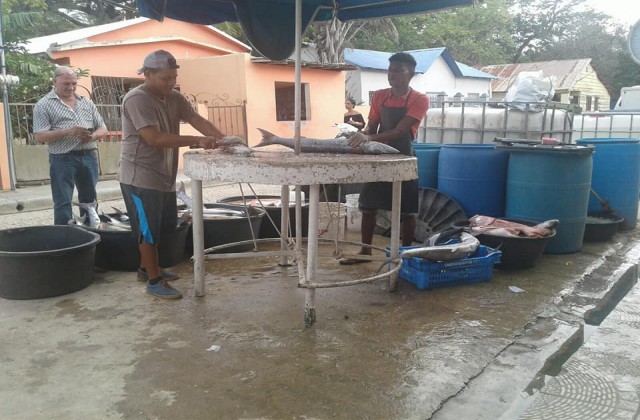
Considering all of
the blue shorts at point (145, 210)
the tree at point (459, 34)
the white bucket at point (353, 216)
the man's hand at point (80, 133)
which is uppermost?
the tree at point (459, 34)

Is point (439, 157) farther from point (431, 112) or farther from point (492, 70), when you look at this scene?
point (492, 70)

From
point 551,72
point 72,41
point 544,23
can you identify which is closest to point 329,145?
point 72,41

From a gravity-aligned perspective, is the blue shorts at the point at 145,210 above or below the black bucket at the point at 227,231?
above

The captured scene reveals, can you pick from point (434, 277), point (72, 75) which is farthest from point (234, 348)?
point (72, 75)

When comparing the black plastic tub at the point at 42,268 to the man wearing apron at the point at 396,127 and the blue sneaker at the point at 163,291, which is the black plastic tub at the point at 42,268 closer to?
the blue sneaker at the point at 163,291

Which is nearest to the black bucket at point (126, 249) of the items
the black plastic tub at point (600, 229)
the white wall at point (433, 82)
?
the black plastic tub at point (600, 229)

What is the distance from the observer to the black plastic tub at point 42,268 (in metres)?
3.70

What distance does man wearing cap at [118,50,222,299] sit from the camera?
3.65m

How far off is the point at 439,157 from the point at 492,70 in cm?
3021

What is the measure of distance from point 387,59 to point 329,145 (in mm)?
19164

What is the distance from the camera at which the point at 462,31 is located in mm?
31266

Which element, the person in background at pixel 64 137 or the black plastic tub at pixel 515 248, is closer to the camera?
the black plastic tub at pixel 515 248

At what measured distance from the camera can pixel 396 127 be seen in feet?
14.6

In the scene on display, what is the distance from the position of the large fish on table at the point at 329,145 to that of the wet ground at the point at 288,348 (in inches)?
43.9
